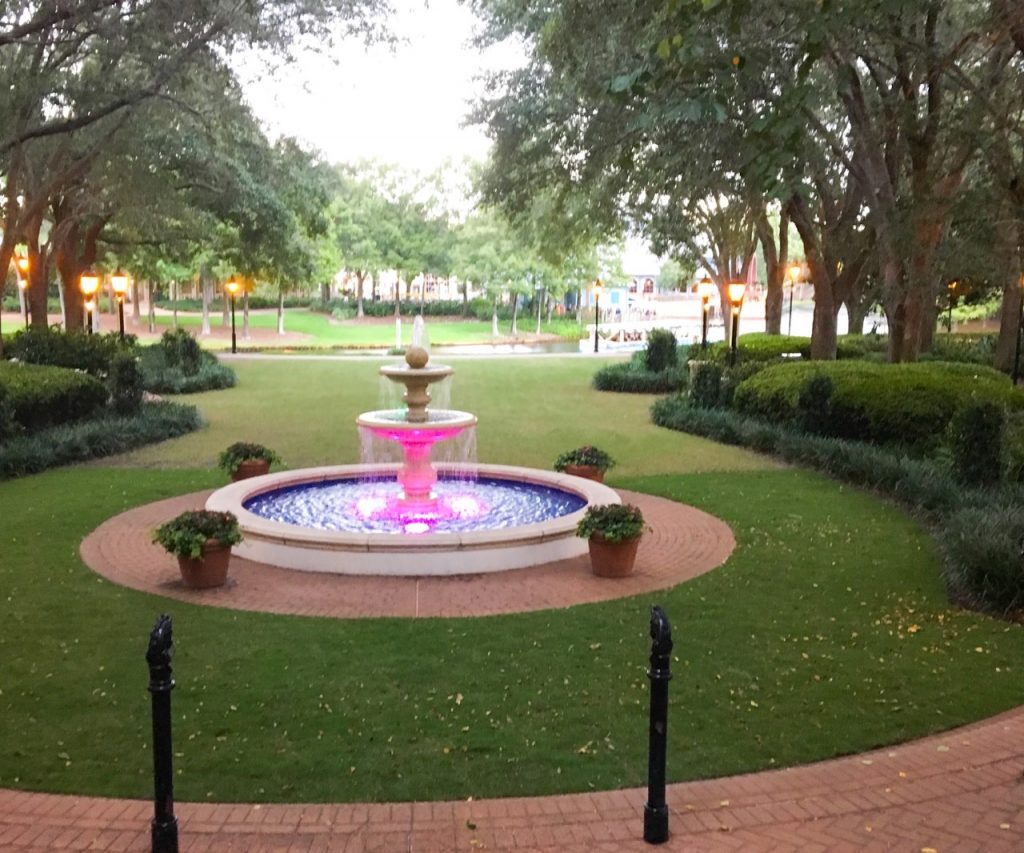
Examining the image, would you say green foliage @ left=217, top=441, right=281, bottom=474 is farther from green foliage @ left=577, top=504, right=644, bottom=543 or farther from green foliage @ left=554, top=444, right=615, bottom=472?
green foliage @ left=577, top=504, right=644, bottom=543

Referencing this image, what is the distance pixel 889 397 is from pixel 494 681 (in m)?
11.4

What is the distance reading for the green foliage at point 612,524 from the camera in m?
8.80

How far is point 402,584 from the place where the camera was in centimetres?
876

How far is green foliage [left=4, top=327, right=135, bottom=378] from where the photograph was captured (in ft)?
77.4

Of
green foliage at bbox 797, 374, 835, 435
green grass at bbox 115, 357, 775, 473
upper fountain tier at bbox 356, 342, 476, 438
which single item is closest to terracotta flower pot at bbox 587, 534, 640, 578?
upper fountain tier at bbox 356, 342, 476, 438

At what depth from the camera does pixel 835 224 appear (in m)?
24.9

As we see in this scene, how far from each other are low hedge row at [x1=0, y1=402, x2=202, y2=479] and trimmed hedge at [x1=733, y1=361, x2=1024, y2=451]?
38.8ft

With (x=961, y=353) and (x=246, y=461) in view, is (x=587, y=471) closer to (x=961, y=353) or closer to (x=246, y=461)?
(x=246, y=461)

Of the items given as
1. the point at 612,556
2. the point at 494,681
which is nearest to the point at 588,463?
the point at 612,556

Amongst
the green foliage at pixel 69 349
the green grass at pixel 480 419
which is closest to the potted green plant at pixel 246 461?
the green grass at pixel 480 419

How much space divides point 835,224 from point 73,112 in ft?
61.8

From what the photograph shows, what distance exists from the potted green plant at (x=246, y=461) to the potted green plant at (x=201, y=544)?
165 inches

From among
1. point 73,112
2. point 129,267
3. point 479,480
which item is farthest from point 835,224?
point 129,267

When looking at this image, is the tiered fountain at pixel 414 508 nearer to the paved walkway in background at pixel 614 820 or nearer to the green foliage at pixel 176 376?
the paved walkway in background at pixel 614 820
